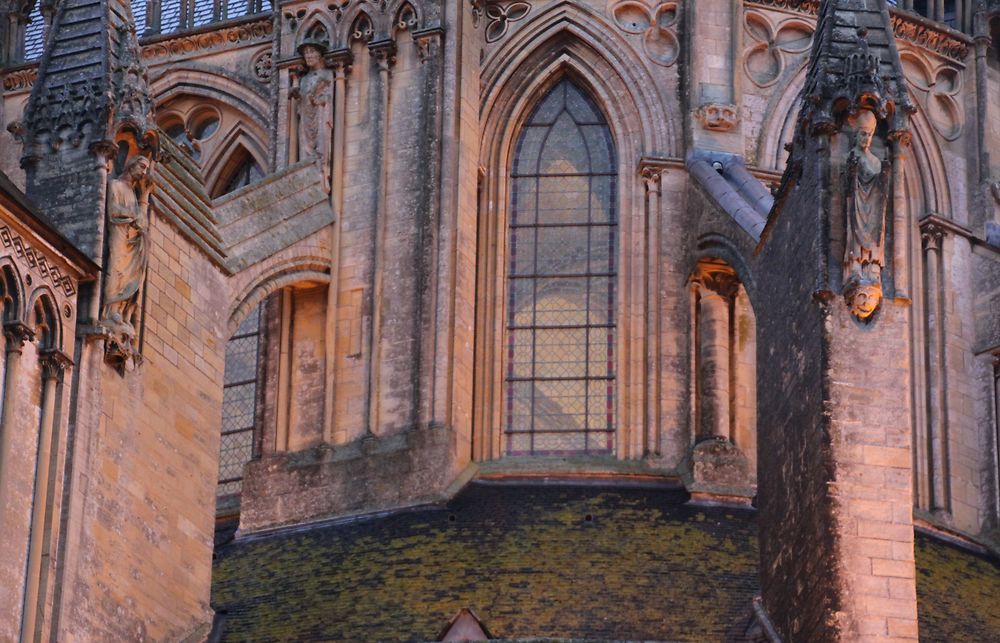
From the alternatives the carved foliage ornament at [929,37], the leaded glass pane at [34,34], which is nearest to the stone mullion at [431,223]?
the carved foliage ornament at [929,37]

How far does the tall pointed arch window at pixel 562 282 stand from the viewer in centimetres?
3497

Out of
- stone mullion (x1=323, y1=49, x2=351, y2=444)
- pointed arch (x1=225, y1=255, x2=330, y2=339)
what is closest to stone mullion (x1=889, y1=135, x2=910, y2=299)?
pointed arch (x1=225, y1=255, x2=330, y2=339)

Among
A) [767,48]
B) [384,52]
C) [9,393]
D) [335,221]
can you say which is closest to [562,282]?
[335,221]

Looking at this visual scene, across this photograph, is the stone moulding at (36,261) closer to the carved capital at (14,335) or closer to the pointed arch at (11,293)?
the pointed arch at (11,293)

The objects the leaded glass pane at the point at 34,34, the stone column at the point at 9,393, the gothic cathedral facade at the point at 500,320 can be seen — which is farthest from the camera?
the leaded glass pane at the point at 34,34

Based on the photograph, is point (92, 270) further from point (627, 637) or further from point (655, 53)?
point (655, 53)

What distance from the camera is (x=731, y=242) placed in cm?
3362

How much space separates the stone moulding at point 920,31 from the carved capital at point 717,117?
1.71 m

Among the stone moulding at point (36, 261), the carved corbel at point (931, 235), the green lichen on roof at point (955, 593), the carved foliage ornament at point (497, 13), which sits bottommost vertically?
the green lichen on roof at point (955, 593)

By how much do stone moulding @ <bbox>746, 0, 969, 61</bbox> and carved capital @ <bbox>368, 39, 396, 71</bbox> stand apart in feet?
14.3

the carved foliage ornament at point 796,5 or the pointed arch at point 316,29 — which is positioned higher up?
the carved foliage ornament at point 796,5

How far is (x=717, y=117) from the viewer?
35438 millimetres

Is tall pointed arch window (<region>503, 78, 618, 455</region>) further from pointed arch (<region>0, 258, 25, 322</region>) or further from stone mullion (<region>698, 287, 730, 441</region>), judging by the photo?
pointed arch (<region>0, 258, 25, 322</region>)

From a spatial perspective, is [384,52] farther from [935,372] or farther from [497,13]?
[935,372]
